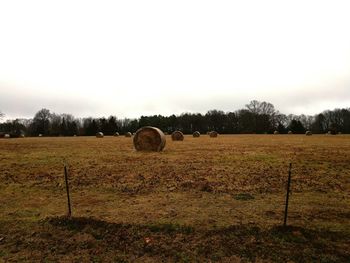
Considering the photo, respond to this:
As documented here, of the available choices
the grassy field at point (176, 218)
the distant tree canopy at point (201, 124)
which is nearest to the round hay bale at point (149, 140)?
the grassy field at point (176, 218)

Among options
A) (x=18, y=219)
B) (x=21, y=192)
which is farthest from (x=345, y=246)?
(x=21, y=192)

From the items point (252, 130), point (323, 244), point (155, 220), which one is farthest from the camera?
point (252, 130)

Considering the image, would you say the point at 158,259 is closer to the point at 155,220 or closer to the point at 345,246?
the point at 155,220

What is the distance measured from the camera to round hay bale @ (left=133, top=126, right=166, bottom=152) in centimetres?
2353

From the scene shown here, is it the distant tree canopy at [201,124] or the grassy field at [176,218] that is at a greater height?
the distant tree canopy at [201,124]

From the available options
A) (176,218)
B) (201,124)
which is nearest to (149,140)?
(176,218)

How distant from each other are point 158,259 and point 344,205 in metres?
5.46

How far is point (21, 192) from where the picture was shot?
10258mm

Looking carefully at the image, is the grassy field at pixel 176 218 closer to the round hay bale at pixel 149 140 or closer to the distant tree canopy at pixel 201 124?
the round hay bale at pixel 149 140

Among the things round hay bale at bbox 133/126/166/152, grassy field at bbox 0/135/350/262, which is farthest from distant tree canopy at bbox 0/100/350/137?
grassy field at bbox 0/135/350/262

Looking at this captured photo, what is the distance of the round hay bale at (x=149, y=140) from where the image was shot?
23531 millimetres

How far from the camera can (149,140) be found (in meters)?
23.8

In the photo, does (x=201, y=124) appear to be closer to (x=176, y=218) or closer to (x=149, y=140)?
(x=149, y=140)

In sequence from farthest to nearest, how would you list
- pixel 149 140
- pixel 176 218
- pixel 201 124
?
pixel 201 124
pixel 149 140
pixel 176 218
